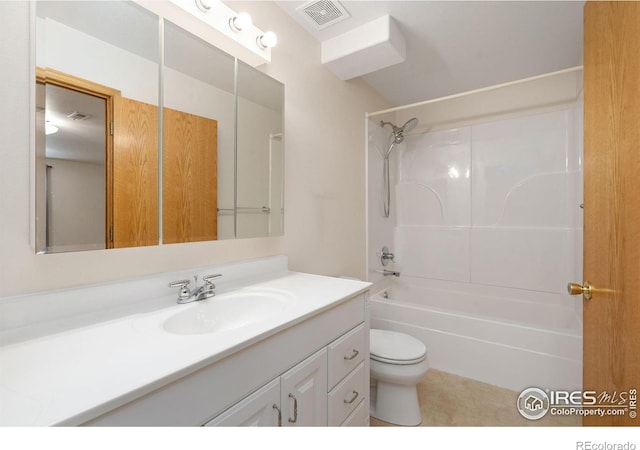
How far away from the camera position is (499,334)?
190 cm

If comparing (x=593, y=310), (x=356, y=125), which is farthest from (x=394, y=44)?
(x=593, y=310)

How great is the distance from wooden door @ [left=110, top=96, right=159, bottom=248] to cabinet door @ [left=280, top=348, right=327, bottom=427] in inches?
28.0

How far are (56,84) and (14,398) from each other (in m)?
0.84

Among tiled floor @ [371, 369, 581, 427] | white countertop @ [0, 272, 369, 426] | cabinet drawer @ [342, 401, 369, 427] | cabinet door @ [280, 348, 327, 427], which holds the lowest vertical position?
tiled floor @ [371, 369, 581, 427]

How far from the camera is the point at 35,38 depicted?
81 centimetres

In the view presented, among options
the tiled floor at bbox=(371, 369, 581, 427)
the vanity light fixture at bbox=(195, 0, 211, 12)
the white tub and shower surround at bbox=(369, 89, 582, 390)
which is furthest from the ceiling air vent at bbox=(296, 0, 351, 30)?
the tiled floor at bbox=(371, 369, 581, 427)

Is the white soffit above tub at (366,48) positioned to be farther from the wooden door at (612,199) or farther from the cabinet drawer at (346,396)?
the cabinet drawer at (346,396)

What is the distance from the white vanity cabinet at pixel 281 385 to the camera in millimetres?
610

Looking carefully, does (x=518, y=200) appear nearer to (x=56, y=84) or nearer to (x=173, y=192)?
(x=173, y=192)

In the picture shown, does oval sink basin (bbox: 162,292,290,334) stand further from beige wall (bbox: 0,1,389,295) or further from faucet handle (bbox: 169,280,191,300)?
beige wall (bbox: 0,1,389,295)

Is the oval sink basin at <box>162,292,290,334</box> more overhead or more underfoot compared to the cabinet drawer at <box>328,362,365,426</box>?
more overhead

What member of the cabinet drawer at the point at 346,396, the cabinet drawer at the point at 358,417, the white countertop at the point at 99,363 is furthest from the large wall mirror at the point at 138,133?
the cabinet drawer at the point at 358,417

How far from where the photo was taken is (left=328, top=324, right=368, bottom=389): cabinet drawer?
43.5 inches

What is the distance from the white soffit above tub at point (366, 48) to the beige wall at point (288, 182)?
0.10 m
